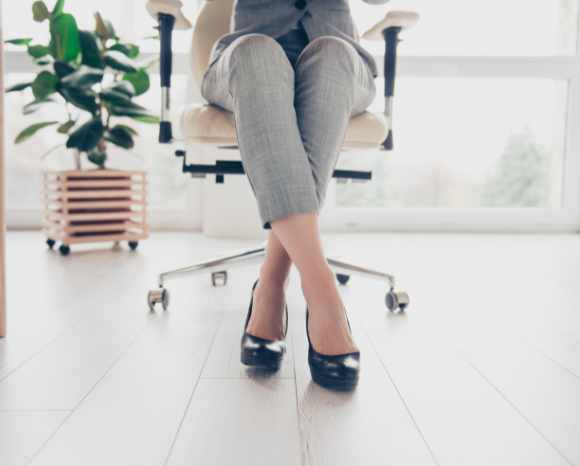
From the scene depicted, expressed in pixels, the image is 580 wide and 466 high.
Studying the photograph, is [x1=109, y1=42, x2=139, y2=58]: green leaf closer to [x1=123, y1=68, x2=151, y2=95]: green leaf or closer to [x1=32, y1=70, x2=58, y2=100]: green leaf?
[x1=123, y1=68, x2=151, y2=95]: green leaf

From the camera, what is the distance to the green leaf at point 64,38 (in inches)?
86.0

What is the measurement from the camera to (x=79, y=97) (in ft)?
7.23

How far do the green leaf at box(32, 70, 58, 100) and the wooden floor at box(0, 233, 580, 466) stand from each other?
92 cm

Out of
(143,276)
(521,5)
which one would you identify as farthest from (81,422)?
(521,5)

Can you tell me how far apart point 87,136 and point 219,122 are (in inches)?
49.6

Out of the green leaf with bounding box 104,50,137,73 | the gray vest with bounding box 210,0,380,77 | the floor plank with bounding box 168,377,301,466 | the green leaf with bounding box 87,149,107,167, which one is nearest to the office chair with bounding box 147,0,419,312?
the gray vest with bounding box 210,0,380,77

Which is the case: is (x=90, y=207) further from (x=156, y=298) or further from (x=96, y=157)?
(x=156, y=298)

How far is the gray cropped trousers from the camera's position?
2.70ft

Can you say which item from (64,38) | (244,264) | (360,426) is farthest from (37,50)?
(360,426)

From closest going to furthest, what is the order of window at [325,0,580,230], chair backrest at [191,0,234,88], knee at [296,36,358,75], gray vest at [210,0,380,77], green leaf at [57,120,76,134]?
knee at [296,36,358,75]
gray vest at [210,0,380,77]
chair backrest at [191,0,234,88]
green leaf at [57,120,76,134]
window at [325,0,580,230]

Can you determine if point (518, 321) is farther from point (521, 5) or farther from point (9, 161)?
point (9, 161)

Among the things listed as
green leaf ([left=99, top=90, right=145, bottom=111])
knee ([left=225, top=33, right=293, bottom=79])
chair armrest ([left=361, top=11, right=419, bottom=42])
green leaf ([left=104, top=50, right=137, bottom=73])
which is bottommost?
knee ([left=225, top=33, right=293, bottom=79])

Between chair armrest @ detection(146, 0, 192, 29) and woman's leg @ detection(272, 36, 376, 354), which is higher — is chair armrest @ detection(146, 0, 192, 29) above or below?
above

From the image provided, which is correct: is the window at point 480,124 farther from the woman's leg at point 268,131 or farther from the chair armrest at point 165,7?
the woman's leg at point 268,131
